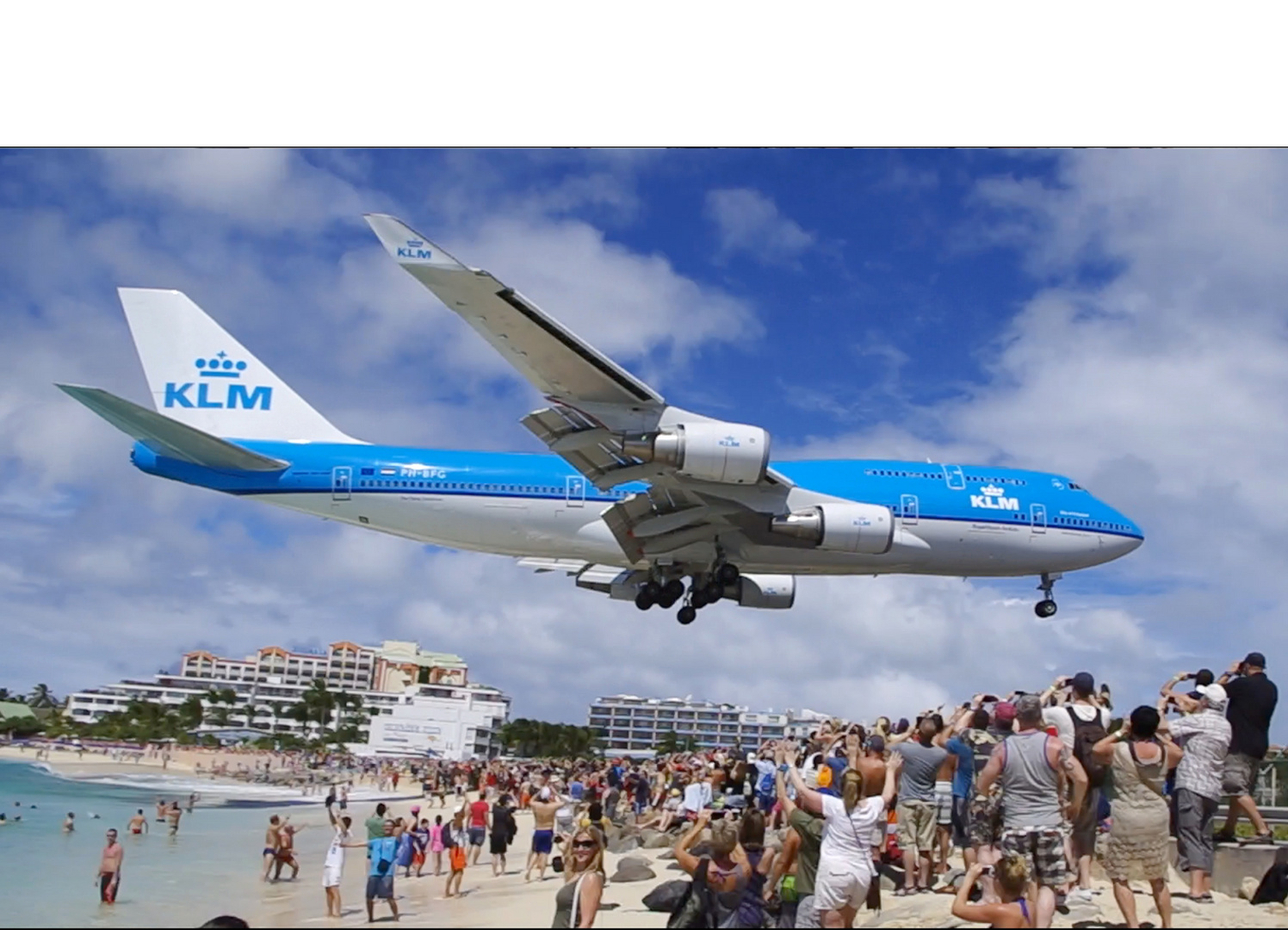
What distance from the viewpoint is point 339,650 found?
29.1 meters

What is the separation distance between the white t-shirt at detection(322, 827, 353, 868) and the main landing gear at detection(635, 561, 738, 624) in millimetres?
6956

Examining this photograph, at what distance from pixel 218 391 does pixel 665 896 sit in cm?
1255

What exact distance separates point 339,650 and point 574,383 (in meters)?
19.2

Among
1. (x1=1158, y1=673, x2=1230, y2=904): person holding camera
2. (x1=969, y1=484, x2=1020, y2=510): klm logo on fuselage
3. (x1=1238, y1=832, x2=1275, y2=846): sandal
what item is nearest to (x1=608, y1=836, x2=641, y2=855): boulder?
(x1=1158, y1=673, x2=1230, y2=904): person holding camera

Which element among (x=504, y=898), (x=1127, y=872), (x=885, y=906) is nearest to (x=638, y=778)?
(x=504, y=898)

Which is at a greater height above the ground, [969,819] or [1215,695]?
[1215,695]

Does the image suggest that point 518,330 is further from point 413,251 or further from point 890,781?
point 890,781

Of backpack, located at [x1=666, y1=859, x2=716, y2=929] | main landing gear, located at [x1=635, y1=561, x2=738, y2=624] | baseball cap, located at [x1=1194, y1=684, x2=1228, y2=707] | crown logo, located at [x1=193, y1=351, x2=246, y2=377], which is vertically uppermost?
crown logo, located at [x1=193, y1=351, x2=246, y2=377]

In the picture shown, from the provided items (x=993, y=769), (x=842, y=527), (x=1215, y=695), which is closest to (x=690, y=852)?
(x=993, y=769)

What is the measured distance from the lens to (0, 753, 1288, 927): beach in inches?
301

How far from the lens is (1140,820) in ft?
21.8

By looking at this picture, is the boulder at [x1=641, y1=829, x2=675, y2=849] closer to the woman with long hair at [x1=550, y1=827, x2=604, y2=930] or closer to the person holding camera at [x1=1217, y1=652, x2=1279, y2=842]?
the woman with long hair at [x1=550, y1=827, x2=604, y2=930]

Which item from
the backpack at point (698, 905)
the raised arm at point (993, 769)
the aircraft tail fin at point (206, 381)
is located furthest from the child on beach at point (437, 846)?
the aircraft tail fin at point (206, 381)

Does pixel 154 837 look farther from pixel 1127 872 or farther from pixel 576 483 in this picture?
pixel 1127 872
